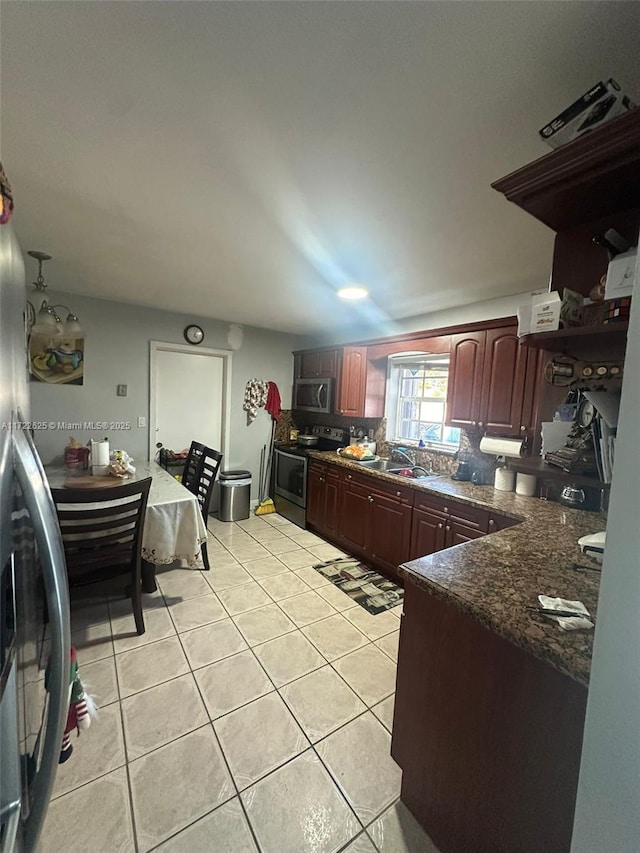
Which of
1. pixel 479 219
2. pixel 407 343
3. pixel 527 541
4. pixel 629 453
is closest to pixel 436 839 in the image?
pixel 527 541

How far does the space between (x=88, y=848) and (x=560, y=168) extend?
2574 millimetres

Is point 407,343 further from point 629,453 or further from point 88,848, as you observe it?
point 88,848

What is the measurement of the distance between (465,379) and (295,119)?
2193 mm

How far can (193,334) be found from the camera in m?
3.94

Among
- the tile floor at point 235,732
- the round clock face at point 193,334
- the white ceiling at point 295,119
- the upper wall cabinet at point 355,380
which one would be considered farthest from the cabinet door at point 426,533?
the round clock face at point 193,334

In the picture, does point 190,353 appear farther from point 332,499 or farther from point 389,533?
point 389,533

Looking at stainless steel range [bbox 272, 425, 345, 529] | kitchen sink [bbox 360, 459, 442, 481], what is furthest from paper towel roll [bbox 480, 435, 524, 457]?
stainless steel range [bbox 272, 425, 345, 529]

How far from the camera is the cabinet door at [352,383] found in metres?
3.69

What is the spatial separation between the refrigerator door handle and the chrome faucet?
3124 mm

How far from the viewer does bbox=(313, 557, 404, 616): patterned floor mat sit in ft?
8.52

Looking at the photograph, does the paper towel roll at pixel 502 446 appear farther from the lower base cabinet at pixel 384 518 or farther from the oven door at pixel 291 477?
the oven door at pixel 291 477

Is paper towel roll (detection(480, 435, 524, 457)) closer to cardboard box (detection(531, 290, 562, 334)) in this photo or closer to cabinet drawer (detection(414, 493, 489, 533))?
cabinet drawer (detection(414, 493, 489, 533))

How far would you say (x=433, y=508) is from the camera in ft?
8.46

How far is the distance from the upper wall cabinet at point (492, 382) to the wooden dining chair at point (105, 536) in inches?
92.6
